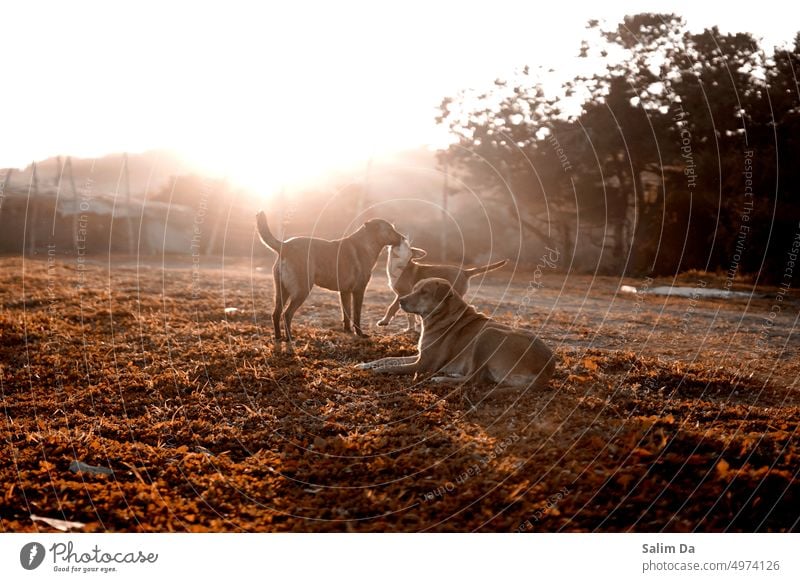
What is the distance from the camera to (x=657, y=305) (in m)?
18.5

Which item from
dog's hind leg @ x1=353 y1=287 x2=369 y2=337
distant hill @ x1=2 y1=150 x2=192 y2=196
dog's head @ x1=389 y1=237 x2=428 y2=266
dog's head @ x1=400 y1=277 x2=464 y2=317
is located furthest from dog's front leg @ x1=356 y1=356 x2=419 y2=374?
distant hill @ x1=2 y1=150 x2=192 y2=196

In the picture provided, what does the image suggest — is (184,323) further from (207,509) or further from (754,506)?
(754,506)

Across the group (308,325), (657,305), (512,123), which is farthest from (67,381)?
(512,123)

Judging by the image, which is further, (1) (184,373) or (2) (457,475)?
(1) (184,373)

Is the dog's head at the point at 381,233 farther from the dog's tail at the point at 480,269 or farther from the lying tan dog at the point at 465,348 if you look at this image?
the lying tan dog at the point at 465,348

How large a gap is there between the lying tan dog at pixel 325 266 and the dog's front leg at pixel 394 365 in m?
2.37

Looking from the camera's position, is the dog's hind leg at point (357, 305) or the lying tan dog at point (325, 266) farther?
the dog's hind leg at point (357, 305)

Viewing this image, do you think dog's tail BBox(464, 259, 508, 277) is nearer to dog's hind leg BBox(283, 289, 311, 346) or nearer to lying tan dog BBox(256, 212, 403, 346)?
lying tan dog BBox(256, 212, 403, 346)

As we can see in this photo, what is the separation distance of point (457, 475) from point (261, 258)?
32226mm

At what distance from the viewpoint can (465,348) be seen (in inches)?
356

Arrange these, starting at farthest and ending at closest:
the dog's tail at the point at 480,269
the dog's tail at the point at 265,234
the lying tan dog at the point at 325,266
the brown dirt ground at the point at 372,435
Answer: the dog's tail at the point at 480,269 → the lying tan dog at the point at 325,266 → the dog's tail at the point at 265,234 → the brown dirt ground at the point at 372,435

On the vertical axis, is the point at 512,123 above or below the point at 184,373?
above

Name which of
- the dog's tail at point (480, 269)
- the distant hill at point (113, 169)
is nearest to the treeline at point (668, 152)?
the dog's tail at point (480, 269)

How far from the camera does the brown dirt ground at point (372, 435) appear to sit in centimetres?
516
